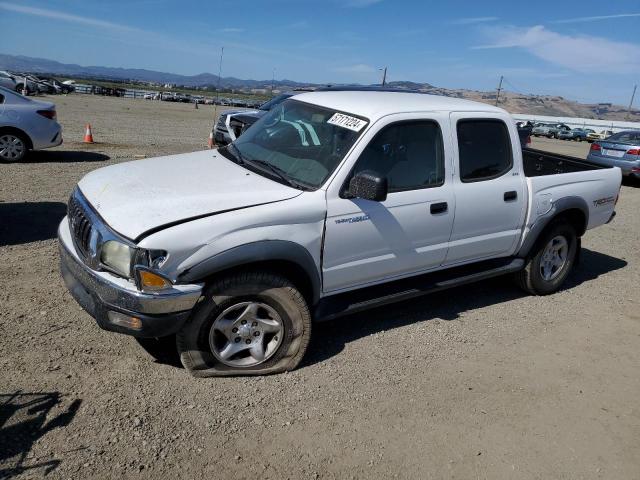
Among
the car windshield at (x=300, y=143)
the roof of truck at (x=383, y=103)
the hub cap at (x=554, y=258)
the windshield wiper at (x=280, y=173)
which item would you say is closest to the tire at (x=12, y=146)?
the car windshield at (x=300, y=143)

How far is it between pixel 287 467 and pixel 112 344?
5.62 feet

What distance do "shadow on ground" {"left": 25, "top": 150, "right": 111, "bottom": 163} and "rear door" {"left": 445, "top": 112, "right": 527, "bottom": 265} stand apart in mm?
8547

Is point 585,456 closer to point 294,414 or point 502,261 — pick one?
point 294,414

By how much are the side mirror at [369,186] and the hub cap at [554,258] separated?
2685 millimetres

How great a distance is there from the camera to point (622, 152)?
14.0m

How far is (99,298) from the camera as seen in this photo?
10.4 feet

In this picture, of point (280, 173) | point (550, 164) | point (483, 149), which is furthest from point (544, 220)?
point (280, 173)

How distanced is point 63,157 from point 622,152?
1383 cm

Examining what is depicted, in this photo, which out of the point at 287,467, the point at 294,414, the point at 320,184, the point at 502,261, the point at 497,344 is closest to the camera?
the point at 287,467

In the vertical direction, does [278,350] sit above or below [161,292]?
below

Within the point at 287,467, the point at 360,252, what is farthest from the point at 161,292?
the point at 360,252

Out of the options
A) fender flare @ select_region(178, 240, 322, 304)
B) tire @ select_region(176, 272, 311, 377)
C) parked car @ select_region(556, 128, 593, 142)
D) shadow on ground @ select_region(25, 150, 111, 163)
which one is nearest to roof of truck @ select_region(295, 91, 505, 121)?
fender flare @ select_region(178, 240, 322, 304)

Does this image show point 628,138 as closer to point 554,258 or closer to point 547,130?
point 554,258

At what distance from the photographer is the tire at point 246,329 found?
3336 mm
